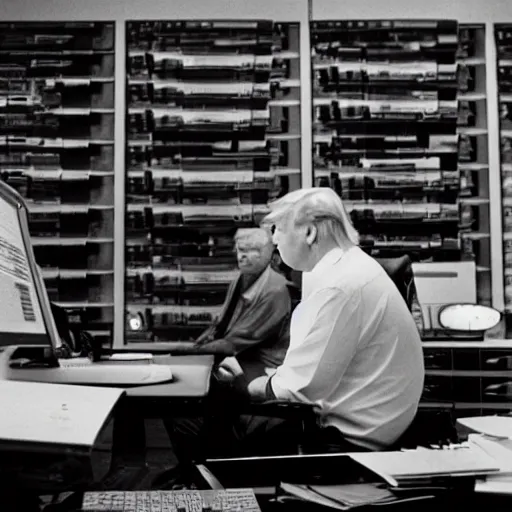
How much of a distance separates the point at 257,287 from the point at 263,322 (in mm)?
273

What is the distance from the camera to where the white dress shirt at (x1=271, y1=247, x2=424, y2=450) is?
2.14 meters

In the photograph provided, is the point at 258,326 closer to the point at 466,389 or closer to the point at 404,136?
the point at 466,389

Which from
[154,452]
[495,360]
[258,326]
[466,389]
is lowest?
[466,389]

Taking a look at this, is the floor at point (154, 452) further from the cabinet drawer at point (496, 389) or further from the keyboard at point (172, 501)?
the cabinet drawer at point (496, 389)

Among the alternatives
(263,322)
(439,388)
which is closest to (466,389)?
(439,388)

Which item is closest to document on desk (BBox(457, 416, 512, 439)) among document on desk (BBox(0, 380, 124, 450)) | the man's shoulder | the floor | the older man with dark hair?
the floor

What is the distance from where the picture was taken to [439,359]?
493 cm

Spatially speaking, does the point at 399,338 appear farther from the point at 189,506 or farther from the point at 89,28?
the point at 89,28

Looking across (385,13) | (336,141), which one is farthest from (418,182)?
(385,13)

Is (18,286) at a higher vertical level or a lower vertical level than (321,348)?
higher

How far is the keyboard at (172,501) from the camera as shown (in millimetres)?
929

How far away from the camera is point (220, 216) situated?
18.3 ft

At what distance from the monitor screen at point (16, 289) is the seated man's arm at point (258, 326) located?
335 cm

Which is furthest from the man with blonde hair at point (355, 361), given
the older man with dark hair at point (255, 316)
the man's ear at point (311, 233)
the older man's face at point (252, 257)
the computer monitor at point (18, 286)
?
the older man's face at point (252, 257)
